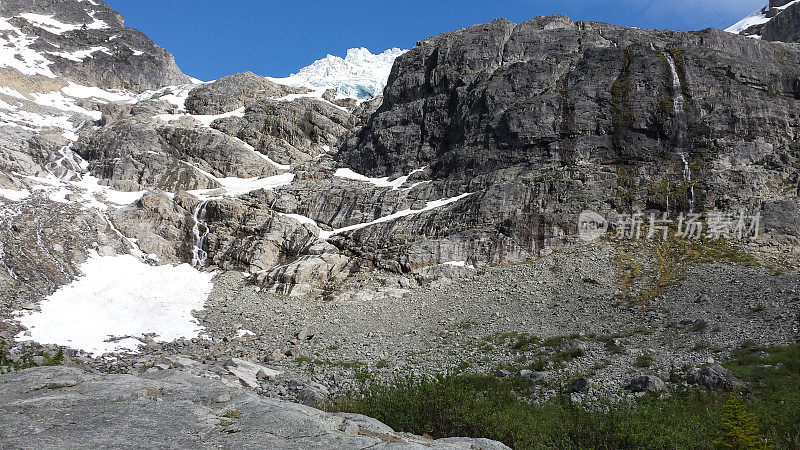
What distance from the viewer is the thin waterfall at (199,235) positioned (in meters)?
49.0

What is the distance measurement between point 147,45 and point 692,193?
153694 millimetres

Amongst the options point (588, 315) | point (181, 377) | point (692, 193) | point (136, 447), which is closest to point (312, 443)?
point (136, 447)

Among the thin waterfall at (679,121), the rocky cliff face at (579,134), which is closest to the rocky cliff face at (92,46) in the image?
the rocky cliff face at (579,134)

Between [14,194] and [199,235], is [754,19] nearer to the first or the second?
[199,235]

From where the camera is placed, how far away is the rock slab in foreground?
784 cm

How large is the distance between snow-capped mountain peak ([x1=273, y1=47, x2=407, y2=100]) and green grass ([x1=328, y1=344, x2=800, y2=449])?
10894 centimetres

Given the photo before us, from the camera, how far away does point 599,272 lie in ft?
120

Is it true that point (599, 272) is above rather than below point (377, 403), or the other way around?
above

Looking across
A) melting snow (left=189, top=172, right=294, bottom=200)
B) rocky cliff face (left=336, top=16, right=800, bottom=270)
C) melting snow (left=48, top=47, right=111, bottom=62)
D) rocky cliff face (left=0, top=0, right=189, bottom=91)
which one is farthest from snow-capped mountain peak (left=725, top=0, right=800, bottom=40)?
melting snow (left=48, top=47, right=111, bottom=62)

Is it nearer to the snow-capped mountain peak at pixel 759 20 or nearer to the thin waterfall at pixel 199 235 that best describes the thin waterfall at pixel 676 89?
the thin waterfall at pixel 199 235

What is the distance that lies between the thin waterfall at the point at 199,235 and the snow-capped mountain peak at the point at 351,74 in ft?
224

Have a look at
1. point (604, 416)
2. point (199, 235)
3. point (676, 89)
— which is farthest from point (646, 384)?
point (676, 89)

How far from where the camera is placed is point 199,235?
51969 millimetres

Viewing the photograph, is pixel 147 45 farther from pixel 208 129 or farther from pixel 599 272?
pixel 599 272
